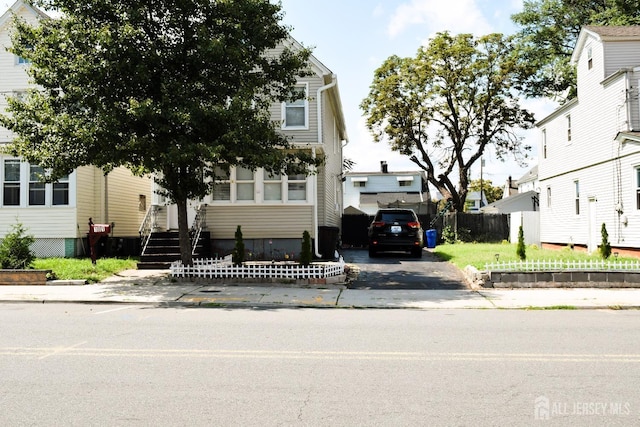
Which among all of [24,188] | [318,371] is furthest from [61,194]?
[318,371]

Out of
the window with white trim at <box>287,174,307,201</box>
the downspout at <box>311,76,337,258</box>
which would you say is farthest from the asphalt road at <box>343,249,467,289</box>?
the window with white trim at <box>287,174,307,201</box>

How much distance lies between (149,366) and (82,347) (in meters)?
1.50

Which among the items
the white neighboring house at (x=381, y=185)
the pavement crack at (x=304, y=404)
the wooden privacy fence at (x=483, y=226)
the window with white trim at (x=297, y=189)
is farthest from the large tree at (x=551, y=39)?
the pavement crack at (x=304, y=404)

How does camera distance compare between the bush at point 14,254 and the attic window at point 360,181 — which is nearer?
the bush at point 14,254

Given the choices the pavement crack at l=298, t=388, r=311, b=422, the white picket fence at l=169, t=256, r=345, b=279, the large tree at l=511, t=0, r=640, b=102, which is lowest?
the pavement crack at l=298, t=388, r=311, b=422

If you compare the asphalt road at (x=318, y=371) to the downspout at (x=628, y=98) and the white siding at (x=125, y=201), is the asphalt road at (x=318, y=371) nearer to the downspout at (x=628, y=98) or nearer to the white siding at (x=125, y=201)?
the downspout at (x=628, y=98)

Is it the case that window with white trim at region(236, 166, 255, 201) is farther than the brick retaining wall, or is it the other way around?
window with white trim at region(236, 166, 255, 201)

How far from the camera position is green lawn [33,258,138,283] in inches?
576

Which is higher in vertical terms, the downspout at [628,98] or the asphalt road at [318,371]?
the downspout at [628,98]

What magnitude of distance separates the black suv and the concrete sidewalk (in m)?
8.00

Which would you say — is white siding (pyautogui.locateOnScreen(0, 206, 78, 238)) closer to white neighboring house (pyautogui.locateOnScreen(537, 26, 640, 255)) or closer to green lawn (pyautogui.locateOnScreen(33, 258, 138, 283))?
green lawn (pyautogui.locateOnScreen(33, 258, 138, 283))

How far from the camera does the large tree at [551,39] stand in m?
33.7

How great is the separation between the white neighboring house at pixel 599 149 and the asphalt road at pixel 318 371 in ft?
33.3

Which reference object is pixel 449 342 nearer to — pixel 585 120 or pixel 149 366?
pixel 149 366
